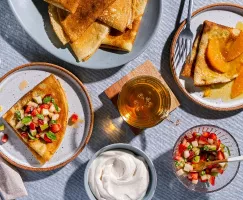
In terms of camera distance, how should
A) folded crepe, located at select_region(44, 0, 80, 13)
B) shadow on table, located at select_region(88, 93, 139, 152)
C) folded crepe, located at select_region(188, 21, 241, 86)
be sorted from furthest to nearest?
shadow on table, located at select_region(88, 93, 139, 152) → folded crepe, located at select_region(188, 21, 241, 86) → folded crepe, located at select_region(44, 0, 80, 13)

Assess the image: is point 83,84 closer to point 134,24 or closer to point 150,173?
point 134,24

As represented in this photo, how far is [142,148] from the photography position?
244cm

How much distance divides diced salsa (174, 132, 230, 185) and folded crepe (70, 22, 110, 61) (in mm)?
661

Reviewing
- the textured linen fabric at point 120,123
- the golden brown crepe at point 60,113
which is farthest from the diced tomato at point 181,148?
the golden brown crepe at point 60,113

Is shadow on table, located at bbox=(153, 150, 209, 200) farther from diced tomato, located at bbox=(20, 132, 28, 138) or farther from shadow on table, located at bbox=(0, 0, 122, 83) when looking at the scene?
diced tomato, located at bbox=(20, 132, 28, 138)

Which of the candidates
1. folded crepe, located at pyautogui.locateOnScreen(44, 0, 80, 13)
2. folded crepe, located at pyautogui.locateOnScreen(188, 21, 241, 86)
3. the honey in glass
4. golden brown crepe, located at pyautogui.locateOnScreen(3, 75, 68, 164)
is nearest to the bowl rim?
the honey in glass

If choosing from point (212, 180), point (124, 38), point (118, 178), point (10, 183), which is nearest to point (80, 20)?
point (124, 38)

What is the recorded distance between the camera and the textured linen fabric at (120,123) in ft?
7.77

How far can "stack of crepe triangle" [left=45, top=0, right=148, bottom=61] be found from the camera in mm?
2166

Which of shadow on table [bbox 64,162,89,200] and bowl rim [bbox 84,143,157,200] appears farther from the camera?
shadow on table [bbox 64,162,89,200]

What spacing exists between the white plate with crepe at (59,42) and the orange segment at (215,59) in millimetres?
301

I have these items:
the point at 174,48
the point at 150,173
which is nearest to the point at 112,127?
the point at 150,173

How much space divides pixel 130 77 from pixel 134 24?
281 millimetres

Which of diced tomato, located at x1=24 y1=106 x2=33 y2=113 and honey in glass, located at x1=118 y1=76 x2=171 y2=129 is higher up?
diced tomato, located at x1=24 y1=106 x2=33 y2=113
